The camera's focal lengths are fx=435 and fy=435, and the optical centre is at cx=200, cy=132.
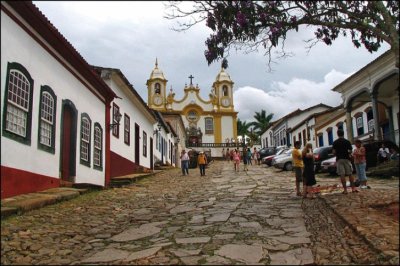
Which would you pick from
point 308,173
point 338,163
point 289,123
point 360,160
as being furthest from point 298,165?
point 289,123

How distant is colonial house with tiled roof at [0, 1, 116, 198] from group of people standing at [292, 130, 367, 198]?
5932mm

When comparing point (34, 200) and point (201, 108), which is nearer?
point (34, 200)

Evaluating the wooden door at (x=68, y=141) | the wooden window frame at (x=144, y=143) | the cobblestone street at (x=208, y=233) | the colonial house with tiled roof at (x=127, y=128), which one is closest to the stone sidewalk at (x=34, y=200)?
the cobblestone street at (x=208, y=233)

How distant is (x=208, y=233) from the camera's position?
22.2 feet

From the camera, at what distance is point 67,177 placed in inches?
460

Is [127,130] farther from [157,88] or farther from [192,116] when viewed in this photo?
[192,116]

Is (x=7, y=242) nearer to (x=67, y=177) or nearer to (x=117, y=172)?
(x=67, y=177)

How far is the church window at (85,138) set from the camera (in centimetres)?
1265

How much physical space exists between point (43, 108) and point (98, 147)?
14.0 ft

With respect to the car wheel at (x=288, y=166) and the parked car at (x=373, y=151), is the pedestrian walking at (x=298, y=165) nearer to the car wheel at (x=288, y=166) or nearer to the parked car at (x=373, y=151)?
the parked car at (x=373, y=151)

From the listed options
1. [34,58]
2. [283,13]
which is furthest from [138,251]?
[34,58]

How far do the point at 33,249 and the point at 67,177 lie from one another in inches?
232

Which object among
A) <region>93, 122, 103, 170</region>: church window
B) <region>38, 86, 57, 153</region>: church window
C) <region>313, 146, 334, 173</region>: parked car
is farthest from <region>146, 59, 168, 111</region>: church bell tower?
<region>38, 86, 57, 153</region>: church window

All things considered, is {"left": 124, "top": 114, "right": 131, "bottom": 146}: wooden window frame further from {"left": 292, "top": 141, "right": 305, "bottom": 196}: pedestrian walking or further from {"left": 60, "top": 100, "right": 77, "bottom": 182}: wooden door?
{"left": 292, "top": 141, "right": 305, "bottom": 196}: pedestrian walking
